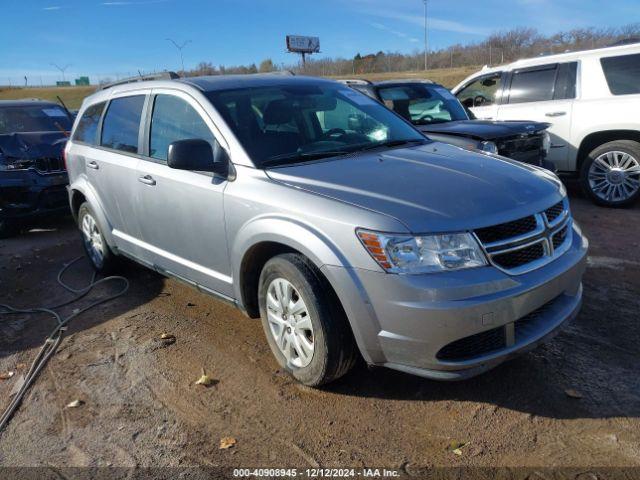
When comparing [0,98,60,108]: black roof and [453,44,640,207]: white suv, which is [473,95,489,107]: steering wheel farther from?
[0,98,60,108]: black roof

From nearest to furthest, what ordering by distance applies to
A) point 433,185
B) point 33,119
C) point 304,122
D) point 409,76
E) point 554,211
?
point 433,185
point 554,211
point 304,122
point 33,119
point 409,76

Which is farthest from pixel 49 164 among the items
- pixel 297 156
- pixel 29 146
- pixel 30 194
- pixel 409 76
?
pixel 409 76

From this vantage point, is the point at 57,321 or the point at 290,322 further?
Result: the point at 57,321

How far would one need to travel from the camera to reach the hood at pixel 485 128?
628 centimetres

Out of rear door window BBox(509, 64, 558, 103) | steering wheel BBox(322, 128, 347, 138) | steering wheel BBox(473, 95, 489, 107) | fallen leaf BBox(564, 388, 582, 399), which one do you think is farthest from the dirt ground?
steering wheel BBox(473, 95, 489, 107)

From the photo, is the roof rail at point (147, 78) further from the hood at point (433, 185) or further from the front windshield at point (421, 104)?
the front windshield at point (421, 104)

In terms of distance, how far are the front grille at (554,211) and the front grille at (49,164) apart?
7150 mm

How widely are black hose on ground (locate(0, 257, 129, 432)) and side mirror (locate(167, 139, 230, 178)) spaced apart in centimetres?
180

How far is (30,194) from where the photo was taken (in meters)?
7.55

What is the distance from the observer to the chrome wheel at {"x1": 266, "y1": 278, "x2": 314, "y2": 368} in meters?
3.07

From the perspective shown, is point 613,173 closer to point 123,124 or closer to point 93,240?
point 123,124

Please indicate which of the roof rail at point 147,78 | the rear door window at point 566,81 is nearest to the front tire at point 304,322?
the roof rail at point 147,78

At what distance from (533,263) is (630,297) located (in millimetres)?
A: 1955

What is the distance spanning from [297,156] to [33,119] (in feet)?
23.8
